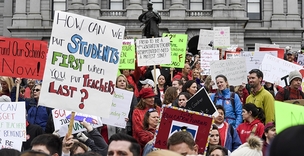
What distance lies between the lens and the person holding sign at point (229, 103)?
9680 mm

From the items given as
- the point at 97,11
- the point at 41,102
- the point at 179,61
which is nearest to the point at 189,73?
the point at 179,61

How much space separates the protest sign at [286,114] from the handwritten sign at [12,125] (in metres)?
3.35

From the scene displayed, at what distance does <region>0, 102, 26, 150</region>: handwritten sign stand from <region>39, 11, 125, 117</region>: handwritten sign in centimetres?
143

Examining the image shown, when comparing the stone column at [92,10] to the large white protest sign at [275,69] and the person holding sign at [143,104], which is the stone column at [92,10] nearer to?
the large white protest sign at [275,69]

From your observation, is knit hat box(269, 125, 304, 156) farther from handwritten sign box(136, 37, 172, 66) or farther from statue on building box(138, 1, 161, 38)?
statue on building box(138, 1, 161, 38)

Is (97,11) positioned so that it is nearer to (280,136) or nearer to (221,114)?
(221,114)

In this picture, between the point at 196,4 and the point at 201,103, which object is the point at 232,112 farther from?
the point at 196,4

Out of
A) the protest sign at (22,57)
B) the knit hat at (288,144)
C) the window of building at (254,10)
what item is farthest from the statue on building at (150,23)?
the knit hat at (288,144)

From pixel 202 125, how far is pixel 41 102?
6.01 feet

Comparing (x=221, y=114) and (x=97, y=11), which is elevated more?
(x=97, y=11)

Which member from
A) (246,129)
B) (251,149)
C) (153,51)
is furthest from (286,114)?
(153,51)

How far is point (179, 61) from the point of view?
54.1 feet

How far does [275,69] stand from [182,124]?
6322mm

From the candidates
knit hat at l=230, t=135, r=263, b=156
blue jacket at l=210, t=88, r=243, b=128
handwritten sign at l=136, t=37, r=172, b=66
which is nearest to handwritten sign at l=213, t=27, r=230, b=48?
handwritten sign at l=136, t=37, r=172, b=66
